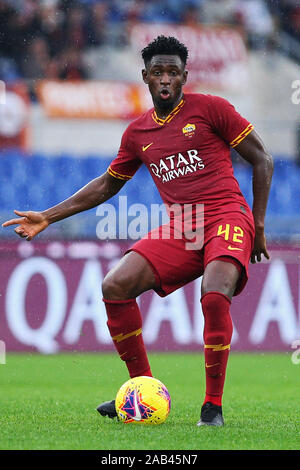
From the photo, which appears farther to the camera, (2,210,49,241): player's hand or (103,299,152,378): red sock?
(2,210,49,241): player's hand

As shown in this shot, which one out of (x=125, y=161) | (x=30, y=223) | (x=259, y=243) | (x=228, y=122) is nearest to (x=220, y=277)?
(x=259, y=243)

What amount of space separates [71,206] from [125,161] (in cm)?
42

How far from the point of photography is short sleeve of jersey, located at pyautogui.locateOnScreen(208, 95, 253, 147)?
4.68 meters

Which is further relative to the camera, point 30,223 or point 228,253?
point 30,223

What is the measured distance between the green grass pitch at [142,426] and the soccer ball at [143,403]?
79 millimetres

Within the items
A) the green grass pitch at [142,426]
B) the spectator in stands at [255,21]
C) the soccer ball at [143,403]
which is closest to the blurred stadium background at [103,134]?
the spectator in stands at [255,21]

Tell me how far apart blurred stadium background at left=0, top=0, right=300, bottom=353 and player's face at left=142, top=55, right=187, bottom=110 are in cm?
438

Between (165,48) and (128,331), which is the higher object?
(165,48)

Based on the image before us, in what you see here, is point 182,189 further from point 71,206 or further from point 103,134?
point 103,134

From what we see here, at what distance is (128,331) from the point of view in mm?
4785

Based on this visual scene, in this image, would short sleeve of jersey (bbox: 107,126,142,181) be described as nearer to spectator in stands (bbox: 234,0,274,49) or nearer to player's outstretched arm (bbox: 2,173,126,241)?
player's outstretched arm (bbox: 2,173,126,241)

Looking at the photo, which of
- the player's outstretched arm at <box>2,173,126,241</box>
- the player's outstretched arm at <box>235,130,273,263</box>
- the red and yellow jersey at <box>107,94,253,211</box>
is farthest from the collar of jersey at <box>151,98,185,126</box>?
the player's outstretched arm at <box>2,173,126,241</box>
